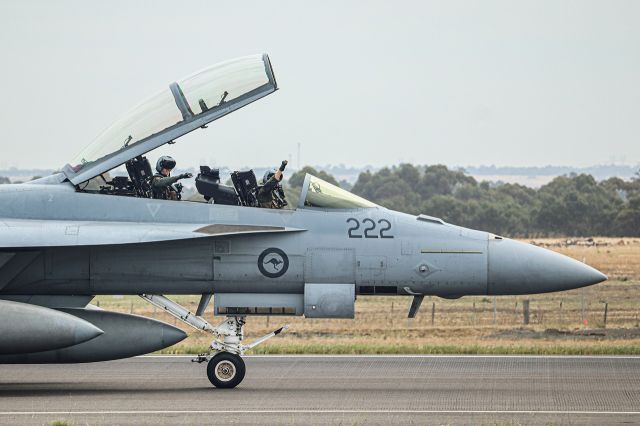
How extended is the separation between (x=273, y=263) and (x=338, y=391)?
1943 mm

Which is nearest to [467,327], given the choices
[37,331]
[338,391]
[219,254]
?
[338,391]

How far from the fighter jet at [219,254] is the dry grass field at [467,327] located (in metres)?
4.88

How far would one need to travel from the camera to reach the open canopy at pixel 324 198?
54.5 feet

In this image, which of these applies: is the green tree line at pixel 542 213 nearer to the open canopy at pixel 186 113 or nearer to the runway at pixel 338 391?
the runway at pixel 338 391

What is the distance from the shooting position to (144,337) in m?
16.2

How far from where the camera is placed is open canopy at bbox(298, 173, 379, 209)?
16625 millimetres

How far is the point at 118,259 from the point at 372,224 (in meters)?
3.43

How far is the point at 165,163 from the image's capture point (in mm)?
16656

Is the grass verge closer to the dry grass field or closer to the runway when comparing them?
the dry grass field

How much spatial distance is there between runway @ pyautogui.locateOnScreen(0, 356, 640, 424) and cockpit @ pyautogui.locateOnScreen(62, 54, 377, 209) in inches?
104

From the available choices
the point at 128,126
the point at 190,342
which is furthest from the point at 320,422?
the point at 190,342

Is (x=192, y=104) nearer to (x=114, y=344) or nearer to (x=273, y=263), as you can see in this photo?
(x=273, y=263)

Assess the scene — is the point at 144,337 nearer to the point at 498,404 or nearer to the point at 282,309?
the point at 282,309

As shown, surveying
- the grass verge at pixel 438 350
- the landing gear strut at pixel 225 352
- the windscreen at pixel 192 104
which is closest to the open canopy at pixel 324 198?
the windscreen at pixel 192 104
